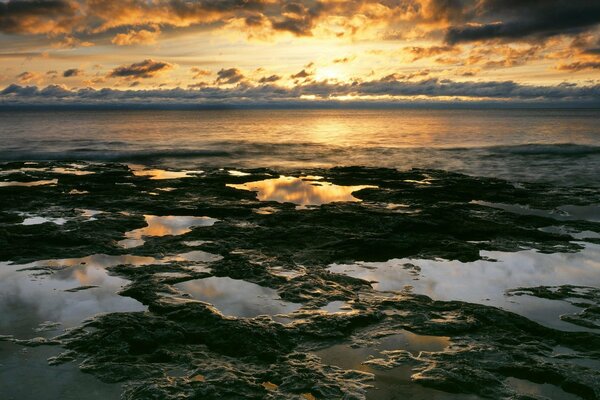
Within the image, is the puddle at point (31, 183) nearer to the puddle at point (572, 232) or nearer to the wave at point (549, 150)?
the puddle at point (572, 232)

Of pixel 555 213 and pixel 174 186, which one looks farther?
pixel 174 186

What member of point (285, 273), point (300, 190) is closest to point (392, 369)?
point (285, 273)

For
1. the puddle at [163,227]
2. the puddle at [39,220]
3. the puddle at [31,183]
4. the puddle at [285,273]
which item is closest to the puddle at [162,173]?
the puddle at [31,183]

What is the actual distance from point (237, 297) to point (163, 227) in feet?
18.9

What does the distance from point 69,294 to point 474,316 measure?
23.8 ft

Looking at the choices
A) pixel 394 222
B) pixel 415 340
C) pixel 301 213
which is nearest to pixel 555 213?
pixel 394 222

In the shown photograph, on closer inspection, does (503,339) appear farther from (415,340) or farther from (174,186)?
(174,186)

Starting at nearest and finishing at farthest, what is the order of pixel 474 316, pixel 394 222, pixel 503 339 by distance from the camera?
pixel 503 339, pixel 474 316, pixel 394 222

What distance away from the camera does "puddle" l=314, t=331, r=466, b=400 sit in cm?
571

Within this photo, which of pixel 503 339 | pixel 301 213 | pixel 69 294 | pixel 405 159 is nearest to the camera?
pixel 503 339

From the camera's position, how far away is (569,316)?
7.84 meters

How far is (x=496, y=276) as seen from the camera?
9.76m

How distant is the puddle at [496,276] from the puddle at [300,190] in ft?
23.4

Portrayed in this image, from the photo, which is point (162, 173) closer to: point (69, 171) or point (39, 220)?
point (69, 171)
